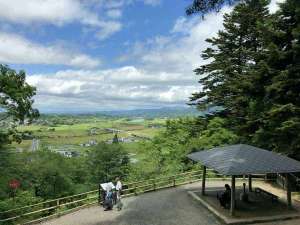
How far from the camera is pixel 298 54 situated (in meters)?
24.8

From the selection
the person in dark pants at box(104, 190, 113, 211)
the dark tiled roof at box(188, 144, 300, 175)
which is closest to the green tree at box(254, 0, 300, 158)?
the dark tiled roof at box(188, 144, 300, 175)

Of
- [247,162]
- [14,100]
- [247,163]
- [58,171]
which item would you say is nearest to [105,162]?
[58,171]

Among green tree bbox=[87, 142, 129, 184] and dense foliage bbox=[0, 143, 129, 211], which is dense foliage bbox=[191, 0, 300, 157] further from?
green tree bbox=[87, 142, 129, 184]

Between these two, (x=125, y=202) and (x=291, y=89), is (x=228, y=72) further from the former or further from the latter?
(x=125, y=202)

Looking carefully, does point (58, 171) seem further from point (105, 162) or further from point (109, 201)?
point (109, 201)

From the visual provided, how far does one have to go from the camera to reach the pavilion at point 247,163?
18.9 metres

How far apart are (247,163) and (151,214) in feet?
17.7

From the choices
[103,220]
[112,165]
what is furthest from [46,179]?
[103,220]

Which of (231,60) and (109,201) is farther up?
(231,60)

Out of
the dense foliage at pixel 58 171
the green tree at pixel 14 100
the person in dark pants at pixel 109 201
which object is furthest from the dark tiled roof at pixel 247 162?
the dense foliage at pixel 58 171

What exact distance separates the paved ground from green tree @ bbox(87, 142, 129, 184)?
133ft

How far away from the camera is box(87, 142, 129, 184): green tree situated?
→ 213 feet

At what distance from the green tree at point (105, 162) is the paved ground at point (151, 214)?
40431 mm

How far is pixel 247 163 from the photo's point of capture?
19.7 metres
